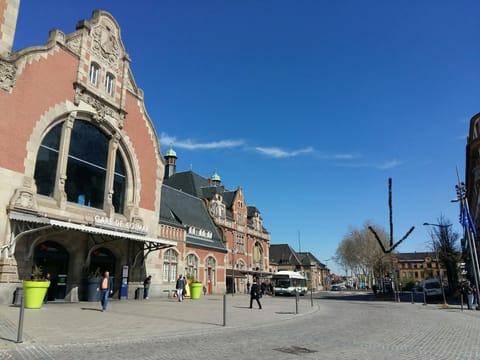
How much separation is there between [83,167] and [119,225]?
165 inches

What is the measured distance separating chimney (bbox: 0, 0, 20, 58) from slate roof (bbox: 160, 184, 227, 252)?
18.0 metres

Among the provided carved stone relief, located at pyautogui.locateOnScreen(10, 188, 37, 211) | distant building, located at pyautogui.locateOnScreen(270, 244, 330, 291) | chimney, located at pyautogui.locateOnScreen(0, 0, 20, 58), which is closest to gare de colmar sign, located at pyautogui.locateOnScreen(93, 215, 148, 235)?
carved stone relief, located at pyautogui.locateOnScreen(10, 188, 37, 211)

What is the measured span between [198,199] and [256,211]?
15125mm

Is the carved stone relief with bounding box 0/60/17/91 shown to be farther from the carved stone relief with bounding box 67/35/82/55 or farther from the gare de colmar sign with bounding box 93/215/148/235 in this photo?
the gare de colmar sign with bounding box 93/215/148/235

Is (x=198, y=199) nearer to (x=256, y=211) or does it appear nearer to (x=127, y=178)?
(x=256, y=211)

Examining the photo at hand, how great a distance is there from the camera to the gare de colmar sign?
22491 mm

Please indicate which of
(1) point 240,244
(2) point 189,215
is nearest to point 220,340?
(2) point 189,215

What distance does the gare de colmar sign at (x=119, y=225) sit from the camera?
885 inches

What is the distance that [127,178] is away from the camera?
26656 mm

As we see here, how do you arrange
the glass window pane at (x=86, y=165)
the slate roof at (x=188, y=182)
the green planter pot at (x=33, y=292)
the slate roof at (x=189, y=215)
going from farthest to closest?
the slate roof at (x=188, y=182), the slate roof at (x=189, y=215), the glass window pane at (x=86, y=165), the green planter pot at (x=33, y=292)

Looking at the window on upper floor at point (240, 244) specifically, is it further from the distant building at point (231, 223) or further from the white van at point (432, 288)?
the white van at point (432, 288)

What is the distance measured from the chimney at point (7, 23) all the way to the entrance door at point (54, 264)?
10.2 meters

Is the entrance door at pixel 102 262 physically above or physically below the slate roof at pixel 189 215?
below

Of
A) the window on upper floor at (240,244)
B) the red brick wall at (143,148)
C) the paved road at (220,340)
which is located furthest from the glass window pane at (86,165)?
the window on upper floor at (240,244)
